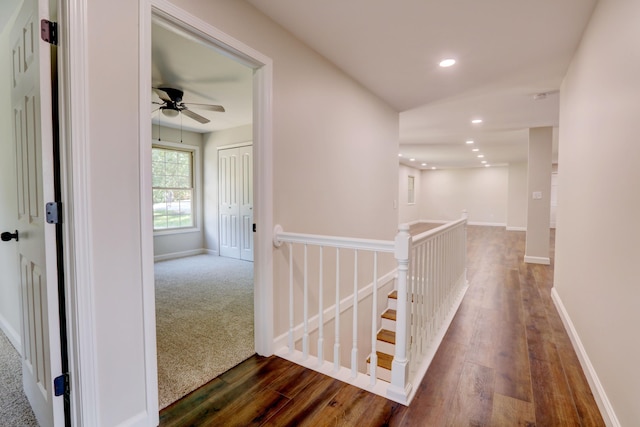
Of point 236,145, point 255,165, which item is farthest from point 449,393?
point 236,145

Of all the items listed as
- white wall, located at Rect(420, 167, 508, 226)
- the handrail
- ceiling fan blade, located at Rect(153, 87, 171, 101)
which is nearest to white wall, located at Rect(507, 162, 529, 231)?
white wall, located at Rect(420, 167, 508, 226)

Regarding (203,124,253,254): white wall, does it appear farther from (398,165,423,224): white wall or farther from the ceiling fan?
(398,165,423,224): white wall

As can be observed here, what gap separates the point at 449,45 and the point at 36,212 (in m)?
2.92

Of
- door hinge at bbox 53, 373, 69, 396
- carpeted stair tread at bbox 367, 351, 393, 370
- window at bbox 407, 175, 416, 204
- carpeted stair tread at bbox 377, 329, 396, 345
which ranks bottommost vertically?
carpeted stair tread at bbox 367, 351, 393, 370

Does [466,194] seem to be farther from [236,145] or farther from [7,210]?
[7,210]

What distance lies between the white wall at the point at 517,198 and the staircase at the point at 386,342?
27.9 ft

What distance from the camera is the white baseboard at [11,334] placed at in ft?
7.24

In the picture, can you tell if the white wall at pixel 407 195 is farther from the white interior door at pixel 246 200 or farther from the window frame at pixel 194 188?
the window frame at pixel 194 188

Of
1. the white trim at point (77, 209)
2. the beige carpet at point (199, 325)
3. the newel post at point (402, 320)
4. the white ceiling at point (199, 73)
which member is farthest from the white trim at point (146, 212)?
the newel post at point (402, 320)

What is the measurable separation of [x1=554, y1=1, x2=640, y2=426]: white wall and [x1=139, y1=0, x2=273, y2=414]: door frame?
1.90 meters

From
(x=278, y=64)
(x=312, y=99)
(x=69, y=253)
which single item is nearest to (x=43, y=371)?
(x=69, y=253)

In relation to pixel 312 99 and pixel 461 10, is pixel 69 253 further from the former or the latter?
pixel 461 10

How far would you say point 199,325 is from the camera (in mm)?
2650

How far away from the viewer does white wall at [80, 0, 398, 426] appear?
1.28 meters
